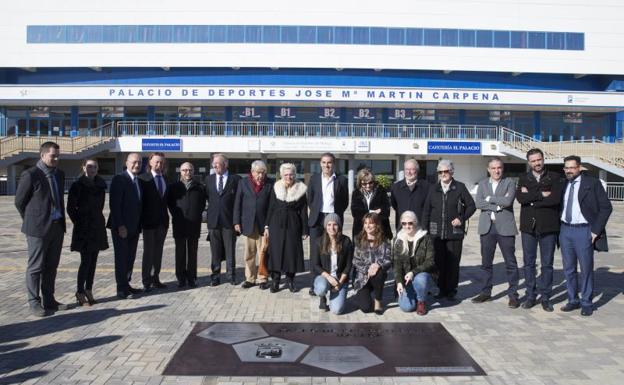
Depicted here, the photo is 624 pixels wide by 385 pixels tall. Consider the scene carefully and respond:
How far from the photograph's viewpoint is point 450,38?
35.6m

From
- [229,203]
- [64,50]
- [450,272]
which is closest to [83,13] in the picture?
[64,50]

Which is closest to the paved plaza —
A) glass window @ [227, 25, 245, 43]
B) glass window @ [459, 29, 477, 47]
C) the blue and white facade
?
the blue and white facade

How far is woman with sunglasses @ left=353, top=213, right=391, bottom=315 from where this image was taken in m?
6.21

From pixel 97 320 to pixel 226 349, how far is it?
1.92 metres

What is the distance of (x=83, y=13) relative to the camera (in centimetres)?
3566

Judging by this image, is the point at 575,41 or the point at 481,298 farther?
the point at 575,41

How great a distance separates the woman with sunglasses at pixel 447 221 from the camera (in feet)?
22.3

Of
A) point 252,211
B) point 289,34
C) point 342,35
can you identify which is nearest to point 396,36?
point 342,35

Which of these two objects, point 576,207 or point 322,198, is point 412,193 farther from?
point 576,207

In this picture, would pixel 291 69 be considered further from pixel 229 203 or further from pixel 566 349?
pixel 566 349

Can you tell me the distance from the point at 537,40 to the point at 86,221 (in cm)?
3677

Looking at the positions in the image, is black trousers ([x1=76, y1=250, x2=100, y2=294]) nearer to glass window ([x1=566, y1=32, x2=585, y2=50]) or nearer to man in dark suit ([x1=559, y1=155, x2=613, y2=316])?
man in dark suit ([x1=559, y1=155, x2=613, y2=316])

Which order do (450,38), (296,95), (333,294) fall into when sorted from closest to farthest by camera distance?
(333,294) → (296,95) → (450,38)

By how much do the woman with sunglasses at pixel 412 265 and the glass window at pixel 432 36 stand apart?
3175 cm
